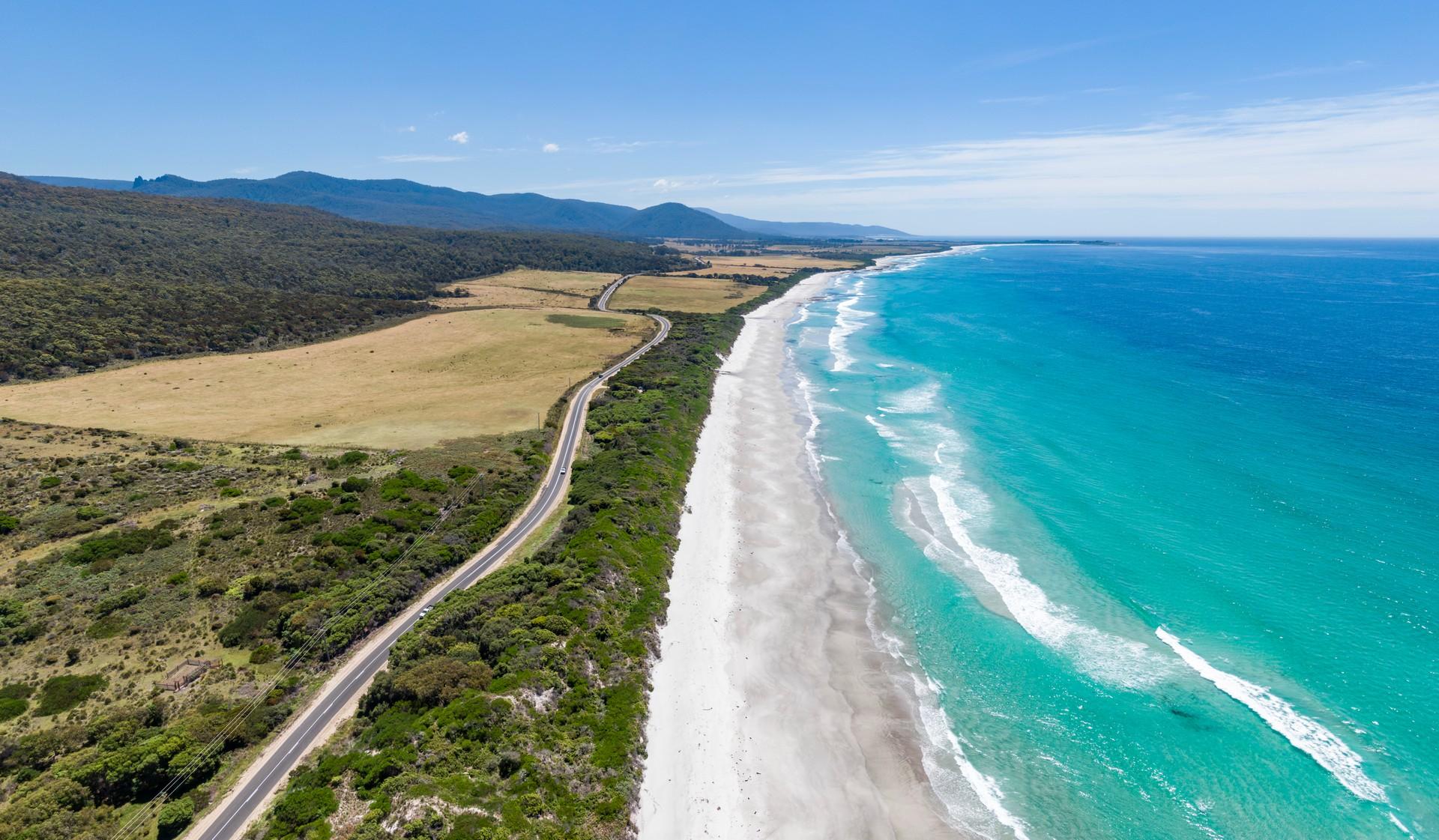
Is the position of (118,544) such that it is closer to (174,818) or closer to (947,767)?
(174,818)

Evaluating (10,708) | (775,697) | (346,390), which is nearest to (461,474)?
(10,708)

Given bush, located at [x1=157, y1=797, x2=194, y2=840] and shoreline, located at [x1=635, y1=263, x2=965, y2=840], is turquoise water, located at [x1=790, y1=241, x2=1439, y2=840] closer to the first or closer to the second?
shoreline, located at [x1=635, y1=263, x2=965, y2=840]

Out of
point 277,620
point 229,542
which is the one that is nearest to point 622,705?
point 277,620

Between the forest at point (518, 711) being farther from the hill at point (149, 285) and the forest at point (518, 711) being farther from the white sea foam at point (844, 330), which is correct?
the hill at point (149, 285)

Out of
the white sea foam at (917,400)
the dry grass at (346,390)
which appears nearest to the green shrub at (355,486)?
the dry grass at (346,390)

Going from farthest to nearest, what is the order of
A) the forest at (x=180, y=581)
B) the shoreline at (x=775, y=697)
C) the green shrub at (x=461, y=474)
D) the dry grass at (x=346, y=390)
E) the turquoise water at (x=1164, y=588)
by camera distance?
1. the dry grass at (x=346, y=390)
2. the green shrub at (x=461, y=474)
3. the turquoise water at (x=1164, y=588)
4. the shoreline at (x=775, y=697)
5. the forest at (x=180, y=581)

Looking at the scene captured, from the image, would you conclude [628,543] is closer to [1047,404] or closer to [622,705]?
[622,705]

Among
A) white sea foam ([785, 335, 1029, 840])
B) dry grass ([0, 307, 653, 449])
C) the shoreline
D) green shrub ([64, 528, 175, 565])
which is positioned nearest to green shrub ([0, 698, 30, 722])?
green shrub ([64, 528, 175, 565])
